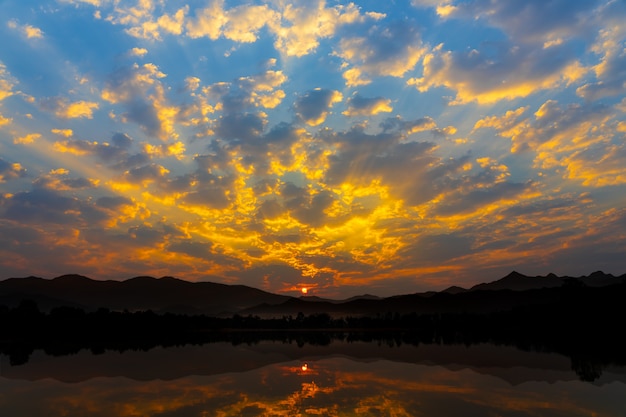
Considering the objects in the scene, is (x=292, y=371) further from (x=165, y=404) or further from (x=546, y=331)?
(x=546, y=331)

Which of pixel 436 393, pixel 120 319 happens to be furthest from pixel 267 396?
pixel 120 319

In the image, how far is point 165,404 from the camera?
25.8 m

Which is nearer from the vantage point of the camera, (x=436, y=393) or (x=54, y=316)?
(x=436, y=393)

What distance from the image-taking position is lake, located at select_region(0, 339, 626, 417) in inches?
946

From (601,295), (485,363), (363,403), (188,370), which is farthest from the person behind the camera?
(601,295)

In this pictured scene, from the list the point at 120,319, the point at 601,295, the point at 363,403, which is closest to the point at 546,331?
the point at 601,295

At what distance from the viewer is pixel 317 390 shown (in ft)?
99.1

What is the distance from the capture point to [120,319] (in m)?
191

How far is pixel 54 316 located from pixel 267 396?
166 m

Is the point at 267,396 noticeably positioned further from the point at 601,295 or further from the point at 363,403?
the point at 601,295

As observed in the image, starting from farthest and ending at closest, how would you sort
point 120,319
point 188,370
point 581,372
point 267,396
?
point 120,319 → point 188,370 → point 581,372 → point 267,396

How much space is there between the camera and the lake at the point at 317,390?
24.0m

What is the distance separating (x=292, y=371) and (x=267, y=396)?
1509 cm

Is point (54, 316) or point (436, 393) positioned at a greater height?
point (54, 316)
